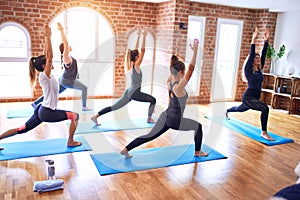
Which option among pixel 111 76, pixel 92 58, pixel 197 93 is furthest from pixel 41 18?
pixel 197 93

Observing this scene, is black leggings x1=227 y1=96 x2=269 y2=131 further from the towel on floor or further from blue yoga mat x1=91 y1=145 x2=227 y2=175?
the towel on floor

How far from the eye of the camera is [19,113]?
4.11 m

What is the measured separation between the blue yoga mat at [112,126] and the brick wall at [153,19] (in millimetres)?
1537

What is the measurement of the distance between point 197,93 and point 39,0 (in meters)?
3.41

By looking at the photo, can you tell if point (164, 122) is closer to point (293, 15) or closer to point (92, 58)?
point (92, 58)

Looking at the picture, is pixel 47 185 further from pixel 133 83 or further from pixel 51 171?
pixel 133 83

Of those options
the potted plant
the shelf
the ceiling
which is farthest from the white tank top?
the potted plant

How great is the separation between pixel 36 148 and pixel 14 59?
256 centimetres

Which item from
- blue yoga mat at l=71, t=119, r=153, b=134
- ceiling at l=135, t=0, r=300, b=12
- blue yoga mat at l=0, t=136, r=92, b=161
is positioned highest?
ceiling at l=135, t=0, r=300, b=12

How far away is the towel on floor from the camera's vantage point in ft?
6.77

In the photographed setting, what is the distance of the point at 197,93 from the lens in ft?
18.6

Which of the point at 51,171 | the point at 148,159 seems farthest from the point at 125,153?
the point at 51,171

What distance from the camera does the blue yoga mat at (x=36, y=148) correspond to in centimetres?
267

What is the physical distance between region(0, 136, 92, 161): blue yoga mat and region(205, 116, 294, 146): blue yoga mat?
2.16 meters
